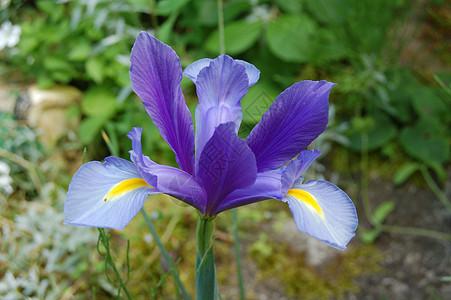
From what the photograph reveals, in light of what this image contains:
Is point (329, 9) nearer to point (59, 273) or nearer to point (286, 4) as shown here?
point (286, 4)

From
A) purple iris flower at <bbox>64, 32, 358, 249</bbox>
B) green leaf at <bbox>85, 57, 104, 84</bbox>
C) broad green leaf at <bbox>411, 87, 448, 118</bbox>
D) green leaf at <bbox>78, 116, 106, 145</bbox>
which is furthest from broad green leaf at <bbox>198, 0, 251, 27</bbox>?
purple iris flower at <bbox>64, 32, 358, 249</bbox>

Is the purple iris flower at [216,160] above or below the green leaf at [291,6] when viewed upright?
above

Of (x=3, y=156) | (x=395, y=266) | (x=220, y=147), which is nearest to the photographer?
(x=220, y=147)

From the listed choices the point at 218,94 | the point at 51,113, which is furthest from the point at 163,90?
the point at 51,113

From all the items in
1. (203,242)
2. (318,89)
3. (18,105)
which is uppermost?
(318,89)

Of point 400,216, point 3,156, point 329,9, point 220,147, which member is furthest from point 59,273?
point 329,9

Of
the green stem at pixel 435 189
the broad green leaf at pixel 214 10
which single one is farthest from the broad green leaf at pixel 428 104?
the broad green leaf at pixel 214 10

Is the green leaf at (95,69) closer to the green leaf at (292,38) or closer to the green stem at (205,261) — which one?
the green leaf at (292,38)

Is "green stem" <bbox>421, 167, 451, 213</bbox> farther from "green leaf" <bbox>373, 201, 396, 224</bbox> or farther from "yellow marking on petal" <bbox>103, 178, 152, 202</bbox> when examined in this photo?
"yellow marking on petal" <bbox>103, 178, 152, 202</bbox>
